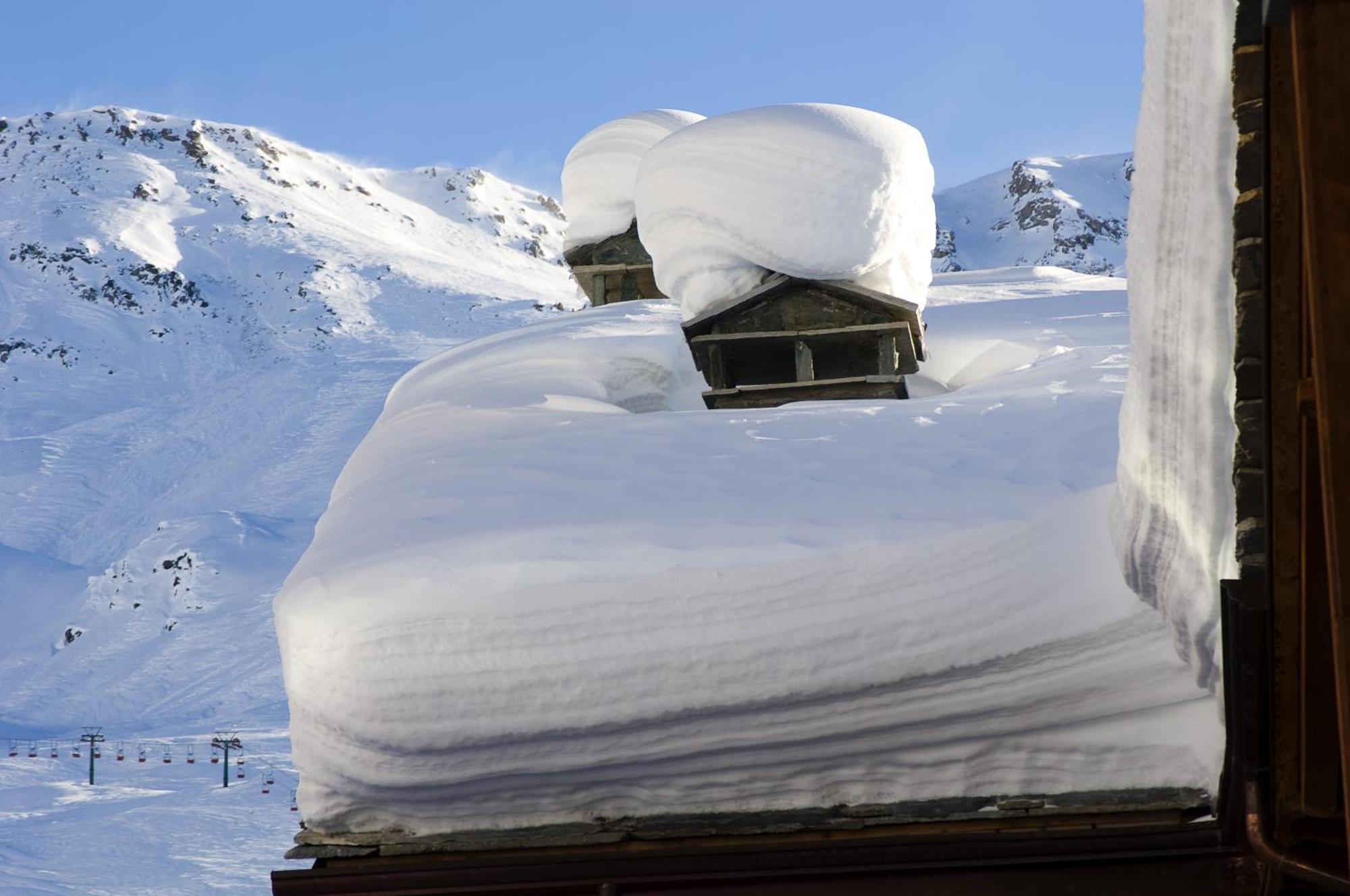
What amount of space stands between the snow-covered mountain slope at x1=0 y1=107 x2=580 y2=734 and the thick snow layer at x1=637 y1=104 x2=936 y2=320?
24.9 meters

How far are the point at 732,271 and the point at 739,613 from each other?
9.78ft

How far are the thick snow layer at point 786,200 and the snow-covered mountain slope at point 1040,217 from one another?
76129mm

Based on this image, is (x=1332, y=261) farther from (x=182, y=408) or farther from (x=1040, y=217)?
(x=1040, y=217)

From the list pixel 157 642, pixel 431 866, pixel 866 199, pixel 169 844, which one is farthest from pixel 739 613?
pixel 157 642

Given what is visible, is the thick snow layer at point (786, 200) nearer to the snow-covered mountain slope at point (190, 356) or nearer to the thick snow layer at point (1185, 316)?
the thick snow layer at point (1185, 316)

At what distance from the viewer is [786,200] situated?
19.8 feet

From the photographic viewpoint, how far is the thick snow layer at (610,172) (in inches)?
427

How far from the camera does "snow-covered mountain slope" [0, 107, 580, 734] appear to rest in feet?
122

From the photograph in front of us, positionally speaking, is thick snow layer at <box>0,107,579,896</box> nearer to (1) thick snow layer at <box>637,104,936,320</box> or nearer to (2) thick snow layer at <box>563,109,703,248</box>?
(2) thick snow layer at <box>563,109,703,248</box>

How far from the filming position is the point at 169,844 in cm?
1991

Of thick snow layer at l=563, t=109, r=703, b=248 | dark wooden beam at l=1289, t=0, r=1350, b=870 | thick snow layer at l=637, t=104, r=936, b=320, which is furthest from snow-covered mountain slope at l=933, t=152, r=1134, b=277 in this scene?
dark wooden beam at l=1289, t=0, r=1350, b=870

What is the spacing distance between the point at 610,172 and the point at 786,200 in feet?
16.7

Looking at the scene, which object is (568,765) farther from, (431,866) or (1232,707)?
(1232,707)

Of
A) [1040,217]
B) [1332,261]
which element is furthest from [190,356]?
[1332,261]
